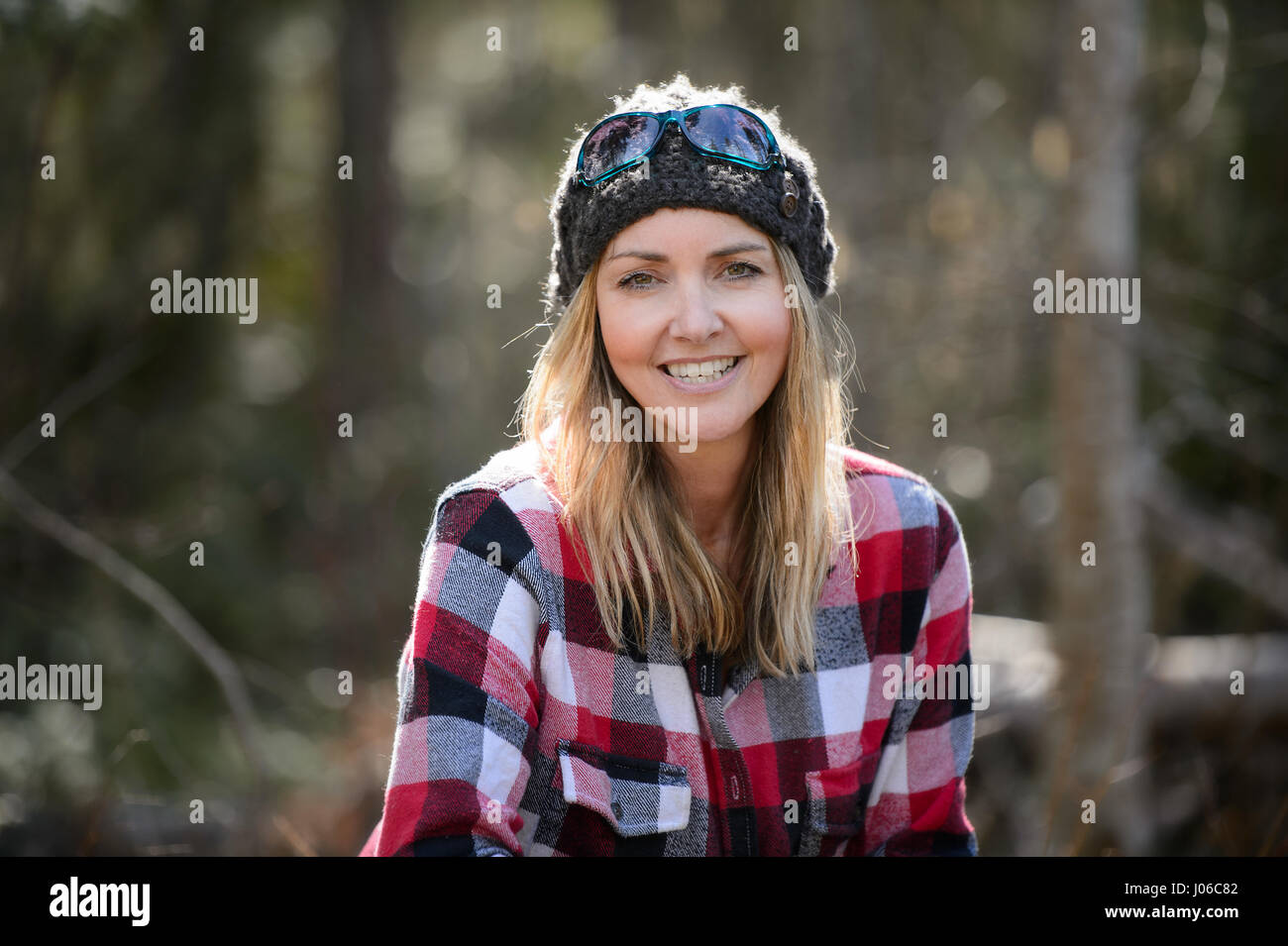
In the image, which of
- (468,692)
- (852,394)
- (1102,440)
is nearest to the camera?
(468,692)

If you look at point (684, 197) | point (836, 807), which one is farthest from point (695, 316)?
point (836, 807)

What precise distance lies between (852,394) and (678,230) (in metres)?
3.88

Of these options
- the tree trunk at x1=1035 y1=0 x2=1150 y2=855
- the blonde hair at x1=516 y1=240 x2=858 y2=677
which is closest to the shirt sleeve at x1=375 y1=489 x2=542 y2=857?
the blonde hair at x1=516 y1=240 x2=858 y2=677

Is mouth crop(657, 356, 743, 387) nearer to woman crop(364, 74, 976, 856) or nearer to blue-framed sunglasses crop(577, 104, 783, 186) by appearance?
woman crop(364, 74, 976, 856)

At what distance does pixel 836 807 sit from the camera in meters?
2.03

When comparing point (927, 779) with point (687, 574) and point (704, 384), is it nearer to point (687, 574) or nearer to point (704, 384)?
point (687, 574)

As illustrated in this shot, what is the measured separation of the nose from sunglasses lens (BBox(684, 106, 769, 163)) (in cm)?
26

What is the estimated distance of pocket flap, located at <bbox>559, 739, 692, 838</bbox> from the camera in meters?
1.84

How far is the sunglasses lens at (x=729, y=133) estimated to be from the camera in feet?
6.53

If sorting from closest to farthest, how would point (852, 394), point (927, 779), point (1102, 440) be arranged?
point (927, 779)
point (1102, 440)
point (852, 394)

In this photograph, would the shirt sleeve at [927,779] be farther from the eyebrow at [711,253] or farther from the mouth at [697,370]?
the eyebrow at [711,253]

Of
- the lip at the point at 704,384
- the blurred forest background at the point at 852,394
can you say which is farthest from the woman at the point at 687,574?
the blurred forest background at the point at 852,394

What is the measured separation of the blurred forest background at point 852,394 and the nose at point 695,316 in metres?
1.29
